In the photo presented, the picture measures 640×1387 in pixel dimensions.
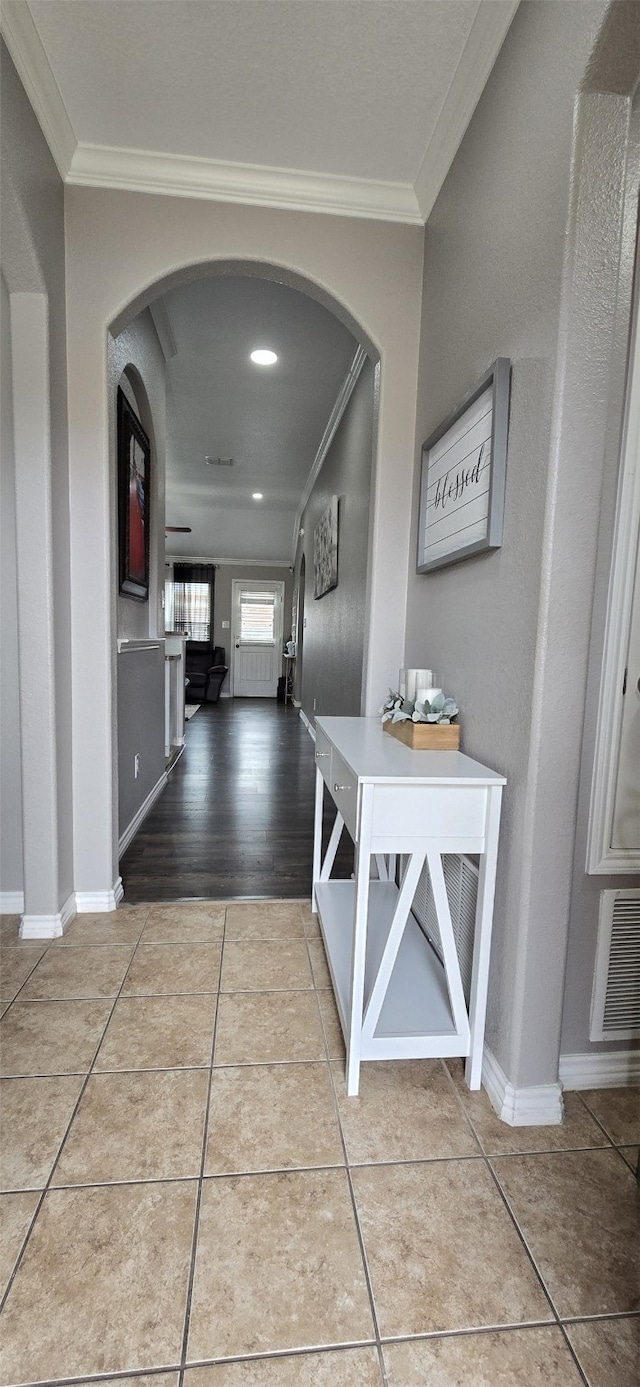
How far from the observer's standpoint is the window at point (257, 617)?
10.4 metres

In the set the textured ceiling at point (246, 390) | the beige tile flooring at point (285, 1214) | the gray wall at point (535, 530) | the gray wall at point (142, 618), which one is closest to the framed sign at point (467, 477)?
the gray wall at point (535, 530)

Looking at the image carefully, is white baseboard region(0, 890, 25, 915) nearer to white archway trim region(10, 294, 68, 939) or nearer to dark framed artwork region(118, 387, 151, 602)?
white archway trim region(10, 294, 68, 939)

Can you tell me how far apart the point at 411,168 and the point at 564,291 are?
1.29m

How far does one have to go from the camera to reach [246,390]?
4.58 metres

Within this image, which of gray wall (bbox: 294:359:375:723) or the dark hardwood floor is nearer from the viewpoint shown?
Answer: the dark hardwood floor

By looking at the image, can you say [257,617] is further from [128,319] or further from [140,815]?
[128,319]

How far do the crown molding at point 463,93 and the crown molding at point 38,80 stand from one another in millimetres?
1133

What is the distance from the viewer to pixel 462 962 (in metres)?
1.55

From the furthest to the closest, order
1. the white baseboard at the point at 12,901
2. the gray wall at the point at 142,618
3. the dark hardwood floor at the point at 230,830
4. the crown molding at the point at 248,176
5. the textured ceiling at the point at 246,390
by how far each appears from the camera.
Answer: the textured ceiling at the point at 246,390 < the gray wall at the point at 142,618 < the dark hardwood floor at the point at 230,830 < the white baseboard at the point at 12,901 < the crown molding at the point at 248,176

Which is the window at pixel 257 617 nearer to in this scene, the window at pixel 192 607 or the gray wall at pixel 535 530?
the window at pixel 192 607

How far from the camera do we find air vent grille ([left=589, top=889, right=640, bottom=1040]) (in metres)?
1.35

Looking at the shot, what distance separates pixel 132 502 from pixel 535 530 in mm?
2393

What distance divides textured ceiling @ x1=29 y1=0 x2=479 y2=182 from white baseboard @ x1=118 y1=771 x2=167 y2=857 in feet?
8.63

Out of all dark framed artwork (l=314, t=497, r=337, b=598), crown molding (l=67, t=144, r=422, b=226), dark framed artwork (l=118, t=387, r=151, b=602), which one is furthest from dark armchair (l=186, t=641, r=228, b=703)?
crown molding (l=67, t=144, r=422, b=226)
